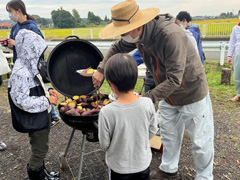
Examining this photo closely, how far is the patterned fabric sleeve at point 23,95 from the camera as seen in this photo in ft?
6.64

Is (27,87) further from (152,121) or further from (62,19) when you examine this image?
(62,19)

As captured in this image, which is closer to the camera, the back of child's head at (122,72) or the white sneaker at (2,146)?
the back of child's head at (122,72)

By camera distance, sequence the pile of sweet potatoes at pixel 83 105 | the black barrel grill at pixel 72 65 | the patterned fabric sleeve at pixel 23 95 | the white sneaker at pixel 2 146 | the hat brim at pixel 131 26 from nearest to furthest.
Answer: the hat brim at pixel 131 26
the patterned fabric sleeve at pixel 23 95
the pile of sweet potatoes at pixel 83 105
the black barrel grill at pixel 72 65
the white sneaker at pixel 2 146

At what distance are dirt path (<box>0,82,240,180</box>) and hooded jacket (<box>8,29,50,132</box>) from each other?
3.44ft

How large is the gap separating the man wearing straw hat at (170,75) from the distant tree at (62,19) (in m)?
48.6

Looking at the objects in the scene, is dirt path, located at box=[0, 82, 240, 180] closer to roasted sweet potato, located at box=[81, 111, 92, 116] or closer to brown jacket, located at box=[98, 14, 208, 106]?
roasted sweet potato, located at box=[81, 111, 92, 116]

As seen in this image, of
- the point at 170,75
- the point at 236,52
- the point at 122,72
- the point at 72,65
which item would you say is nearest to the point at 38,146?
the point at 72,65

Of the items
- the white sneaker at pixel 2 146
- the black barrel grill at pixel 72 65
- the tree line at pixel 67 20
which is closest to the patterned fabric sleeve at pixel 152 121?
the black barrel grill at pixel 72 65

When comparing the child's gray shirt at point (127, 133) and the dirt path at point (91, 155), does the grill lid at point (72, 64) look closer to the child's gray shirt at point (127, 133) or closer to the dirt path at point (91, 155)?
the dirt path at point (91, 155)

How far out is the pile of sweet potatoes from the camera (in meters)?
2.12

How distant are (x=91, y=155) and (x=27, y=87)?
163 cm

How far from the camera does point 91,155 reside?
327cm

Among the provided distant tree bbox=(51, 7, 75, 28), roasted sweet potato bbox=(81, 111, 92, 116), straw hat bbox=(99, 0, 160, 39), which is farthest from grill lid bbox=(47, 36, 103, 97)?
distant tree bbox=(51, 7, 75, 28)

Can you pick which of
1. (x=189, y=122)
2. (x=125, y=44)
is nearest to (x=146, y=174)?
(x=189, y=122)
